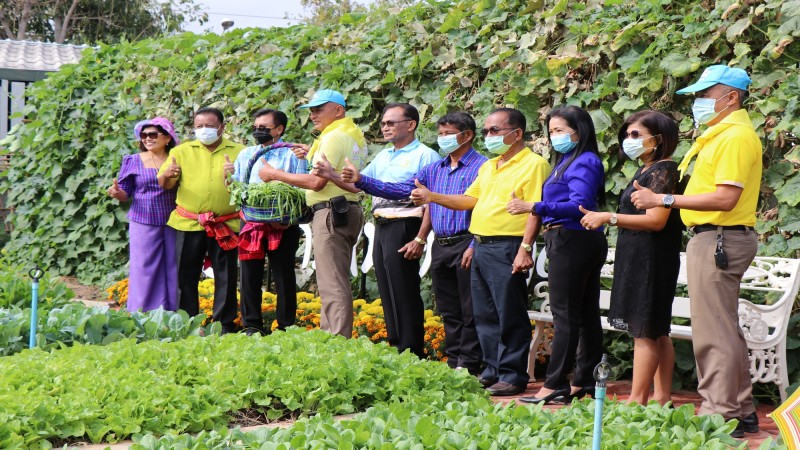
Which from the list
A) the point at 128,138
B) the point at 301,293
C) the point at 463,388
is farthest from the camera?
the point at 128,138

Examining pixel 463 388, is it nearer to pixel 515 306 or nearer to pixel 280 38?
pixel 515 306

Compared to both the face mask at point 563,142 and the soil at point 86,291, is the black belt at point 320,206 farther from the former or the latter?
the soil at point 86,291

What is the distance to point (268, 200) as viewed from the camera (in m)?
6.88

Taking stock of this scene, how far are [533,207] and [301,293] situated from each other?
342 cm

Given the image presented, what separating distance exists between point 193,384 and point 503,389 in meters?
1.96

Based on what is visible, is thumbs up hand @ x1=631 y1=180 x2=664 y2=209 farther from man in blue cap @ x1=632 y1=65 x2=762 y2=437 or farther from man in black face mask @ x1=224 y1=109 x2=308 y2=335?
man in black face mask @ x1=224 y1=109 x2=308 y2=335

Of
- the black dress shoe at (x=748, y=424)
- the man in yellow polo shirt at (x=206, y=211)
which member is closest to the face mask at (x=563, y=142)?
the black dress shoe at (x=748, y=424)

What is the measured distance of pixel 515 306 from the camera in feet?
19.5

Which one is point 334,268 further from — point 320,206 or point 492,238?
point 492,238

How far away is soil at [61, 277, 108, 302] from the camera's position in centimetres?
1056

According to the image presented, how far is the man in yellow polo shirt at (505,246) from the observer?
585 cm

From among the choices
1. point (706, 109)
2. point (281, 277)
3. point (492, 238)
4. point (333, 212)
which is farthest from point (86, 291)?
point (706, 109)

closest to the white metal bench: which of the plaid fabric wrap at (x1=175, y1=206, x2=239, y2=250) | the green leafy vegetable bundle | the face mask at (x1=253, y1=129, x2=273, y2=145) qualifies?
the green leafy vegetable bundle

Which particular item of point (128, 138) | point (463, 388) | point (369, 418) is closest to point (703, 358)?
point (463, 388)
